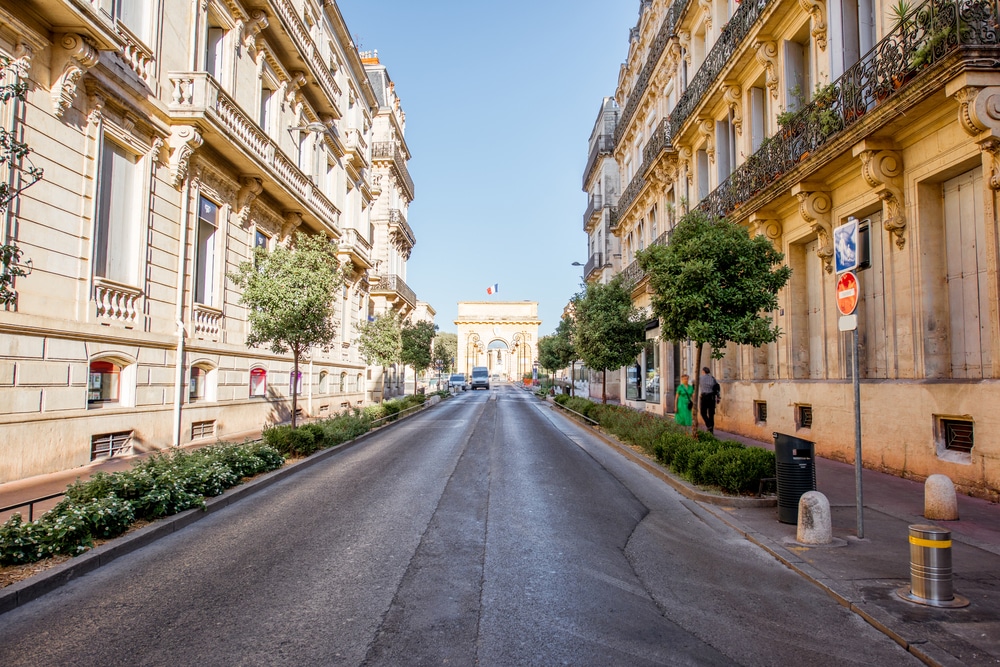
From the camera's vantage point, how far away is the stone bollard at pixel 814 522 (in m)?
6.33

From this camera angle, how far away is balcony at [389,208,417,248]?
41.2 m

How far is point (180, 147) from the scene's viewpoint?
13.7 metres

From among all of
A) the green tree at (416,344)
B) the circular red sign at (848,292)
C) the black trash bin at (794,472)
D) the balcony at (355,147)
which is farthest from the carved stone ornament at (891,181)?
the green tree at (416,344)

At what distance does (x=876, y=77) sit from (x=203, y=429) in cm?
1558

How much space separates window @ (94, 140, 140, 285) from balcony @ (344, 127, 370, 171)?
1704 centimetres

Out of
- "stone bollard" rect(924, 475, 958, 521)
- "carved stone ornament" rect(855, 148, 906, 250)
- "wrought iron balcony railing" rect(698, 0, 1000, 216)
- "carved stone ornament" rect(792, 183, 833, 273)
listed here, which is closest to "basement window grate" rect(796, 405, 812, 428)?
"carved stone ornament" rect(792, 183, 833, 273)

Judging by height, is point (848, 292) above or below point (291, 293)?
below

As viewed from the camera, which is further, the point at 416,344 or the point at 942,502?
the point at 416,344

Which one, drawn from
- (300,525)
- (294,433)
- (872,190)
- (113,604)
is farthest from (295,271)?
(872,190)

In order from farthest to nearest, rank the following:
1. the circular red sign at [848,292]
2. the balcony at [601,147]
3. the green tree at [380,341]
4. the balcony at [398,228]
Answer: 1. the balcony at [398,228]
2. the balcony at [601,147]
3. the green tree at [380,341]
4. the circular red sign at [848,292]

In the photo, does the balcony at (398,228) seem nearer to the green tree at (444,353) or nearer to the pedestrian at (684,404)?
the green tree at (444,353)

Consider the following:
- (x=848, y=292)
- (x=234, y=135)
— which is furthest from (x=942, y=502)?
(x=234, y=135)

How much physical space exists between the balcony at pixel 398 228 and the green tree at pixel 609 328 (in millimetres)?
21336

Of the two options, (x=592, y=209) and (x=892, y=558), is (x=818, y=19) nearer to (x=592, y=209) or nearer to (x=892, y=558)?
(x=892, y=558)
